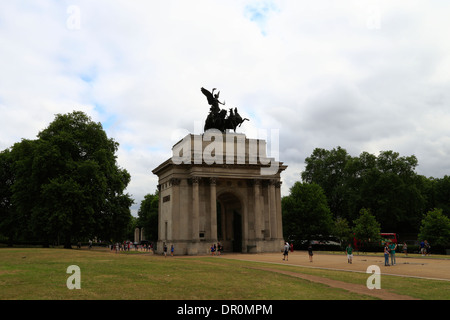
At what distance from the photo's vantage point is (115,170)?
57.6 meters

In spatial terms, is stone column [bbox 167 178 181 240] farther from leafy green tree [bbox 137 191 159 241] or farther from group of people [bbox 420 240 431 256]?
leafy green tree [bbox 137 191 159 241]

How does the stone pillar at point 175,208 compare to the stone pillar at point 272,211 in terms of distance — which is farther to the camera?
the stone pillar at point 272,211

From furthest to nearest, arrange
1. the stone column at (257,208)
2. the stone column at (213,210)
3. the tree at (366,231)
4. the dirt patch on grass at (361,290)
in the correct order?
the tree at (366,231) → the stone column at (257,208) → the stone column at (213,210) → the dirt patch on grass at (361,290)

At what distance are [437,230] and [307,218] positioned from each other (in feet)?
75.3

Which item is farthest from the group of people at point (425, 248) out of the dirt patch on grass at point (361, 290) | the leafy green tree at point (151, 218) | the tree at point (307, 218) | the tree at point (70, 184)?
the leafy green tree at point (151, 218)

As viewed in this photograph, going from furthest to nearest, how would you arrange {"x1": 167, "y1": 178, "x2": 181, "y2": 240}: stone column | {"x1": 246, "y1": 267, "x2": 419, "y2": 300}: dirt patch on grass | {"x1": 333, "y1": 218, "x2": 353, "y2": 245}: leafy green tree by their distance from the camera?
{"x1": 333, "y1": 218, "x2": 353, "y2": 245}: leafy green tree → {"x1": 167, "y1": 178, "x2": 181, "y2": 240}: stone column → {"x1": 246, "y1": 267, "x2": 419, "y2": 300}: dirt patch on grass

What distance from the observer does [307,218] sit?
6600cm

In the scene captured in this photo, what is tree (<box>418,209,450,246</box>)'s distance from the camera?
45094 millimetres

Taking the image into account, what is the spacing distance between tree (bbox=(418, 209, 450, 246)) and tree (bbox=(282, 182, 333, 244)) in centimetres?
1961

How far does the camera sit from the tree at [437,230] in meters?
45.1

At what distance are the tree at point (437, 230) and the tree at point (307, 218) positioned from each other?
19606mm

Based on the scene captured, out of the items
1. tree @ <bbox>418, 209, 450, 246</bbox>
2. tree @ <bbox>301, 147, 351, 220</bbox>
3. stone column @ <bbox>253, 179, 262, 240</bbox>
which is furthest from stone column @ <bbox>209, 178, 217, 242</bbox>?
tree @ <bbox>301, 147, 351, 220</bbox>

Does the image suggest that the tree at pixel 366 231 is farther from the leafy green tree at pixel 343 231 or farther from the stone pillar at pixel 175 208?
the stone pillar at pixel 175 208
